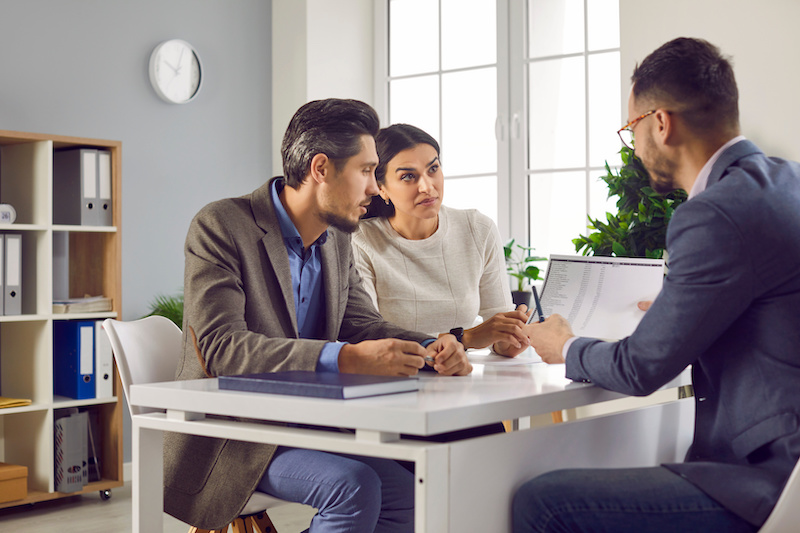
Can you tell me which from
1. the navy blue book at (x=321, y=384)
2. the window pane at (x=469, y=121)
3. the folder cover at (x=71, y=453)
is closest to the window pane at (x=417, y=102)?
the window pane at (x=469, y=121)

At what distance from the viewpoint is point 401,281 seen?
8.36 ft

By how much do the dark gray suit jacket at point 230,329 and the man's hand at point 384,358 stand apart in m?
0.07

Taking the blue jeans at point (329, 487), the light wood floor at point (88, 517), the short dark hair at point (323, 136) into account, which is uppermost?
the short dark hair at point (323, 136)

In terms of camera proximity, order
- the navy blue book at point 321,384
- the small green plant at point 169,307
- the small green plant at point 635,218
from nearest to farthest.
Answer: the navy blue book at point 321,384 → the small green plant at point 635,218 → the small green plant at point 169,307

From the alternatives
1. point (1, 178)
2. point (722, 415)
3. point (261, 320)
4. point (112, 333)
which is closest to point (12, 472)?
point (1, 178)

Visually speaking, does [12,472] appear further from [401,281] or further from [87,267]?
[401,281]

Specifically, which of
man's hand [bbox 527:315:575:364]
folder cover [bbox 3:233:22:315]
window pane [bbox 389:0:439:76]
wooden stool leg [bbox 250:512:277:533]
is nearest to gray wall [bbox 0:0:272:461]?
folder cover [bbox 3:233:22:315]

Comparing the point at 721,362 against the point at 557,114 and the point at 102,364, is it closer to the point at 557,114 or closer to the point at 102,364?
the point at 102,364

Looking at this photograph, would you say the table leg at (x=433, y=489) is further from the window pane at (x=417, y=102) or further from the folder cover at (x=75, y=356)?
the window pane at (x=417, y=102)

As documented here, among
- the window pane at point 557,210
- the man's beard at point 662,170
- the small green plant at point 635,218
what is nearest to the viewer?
the man's beard at point 662,170

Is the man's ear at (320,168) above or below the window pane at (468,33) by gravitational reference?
below

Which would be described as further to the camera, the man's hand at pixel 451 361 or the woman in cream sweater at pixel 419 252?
the woman in cream sweater at pixel 419 252

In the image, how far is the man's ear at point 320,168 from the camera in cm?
191

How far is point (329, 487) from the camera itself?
1526 millimetres
